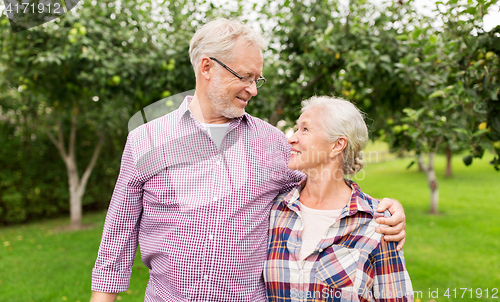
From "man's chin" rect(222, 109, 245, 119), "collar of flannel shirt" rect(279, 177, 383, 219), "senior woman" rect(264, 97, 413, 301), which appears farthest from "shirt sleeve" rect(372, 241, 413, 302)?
"man's chin" rect(222, 109, 245, 119)

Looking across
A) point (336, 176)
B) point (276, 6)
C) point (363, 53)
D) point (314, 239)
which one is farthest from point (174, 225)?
point (276, 6)

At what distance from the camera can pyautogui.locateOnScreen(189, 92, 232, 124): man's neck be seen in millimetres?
1680

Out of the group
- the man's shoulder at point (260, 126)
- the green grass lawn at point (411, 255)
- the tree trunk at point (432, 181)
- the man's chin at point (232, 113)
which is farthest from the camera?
the tree trunk at point (432, 181)

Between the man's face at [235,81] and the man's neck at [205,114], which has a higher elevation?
the man's face at [235,81]

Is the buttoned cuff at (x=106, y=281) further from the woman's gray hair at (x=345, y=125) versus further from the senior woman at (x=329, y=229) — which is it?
the woman's gray hair at (x=345, y=125)

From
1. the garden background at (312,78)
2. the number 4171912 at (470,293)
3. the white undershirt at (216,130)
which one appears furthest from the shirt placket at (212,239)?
the number 4171912 at (470,293)

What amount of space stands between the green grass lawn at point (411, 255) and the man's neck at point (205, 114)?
2.77 feet

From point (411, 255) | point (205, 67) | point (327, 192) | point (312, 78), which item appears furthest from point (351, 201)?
point (411, 255)

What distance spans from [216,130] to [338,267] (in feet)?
2.66

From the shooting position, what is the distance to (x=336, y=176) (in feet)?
5.30

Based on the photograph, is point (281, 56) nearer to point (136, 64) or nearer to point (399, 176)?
point (136, 64)

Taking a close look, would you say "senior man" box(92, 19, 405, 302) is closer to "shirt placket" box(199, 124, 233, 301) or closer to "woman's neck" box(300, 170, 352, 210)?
"shirt placket" box(199, 124, 233, 301)

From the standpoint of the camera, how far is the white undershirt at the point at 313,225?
151cm

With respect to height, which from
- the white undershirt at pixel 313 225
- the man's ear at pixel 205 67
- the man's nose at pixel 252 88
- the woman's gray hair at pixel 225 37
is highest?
the woman's gray hair at pixel 225 37
